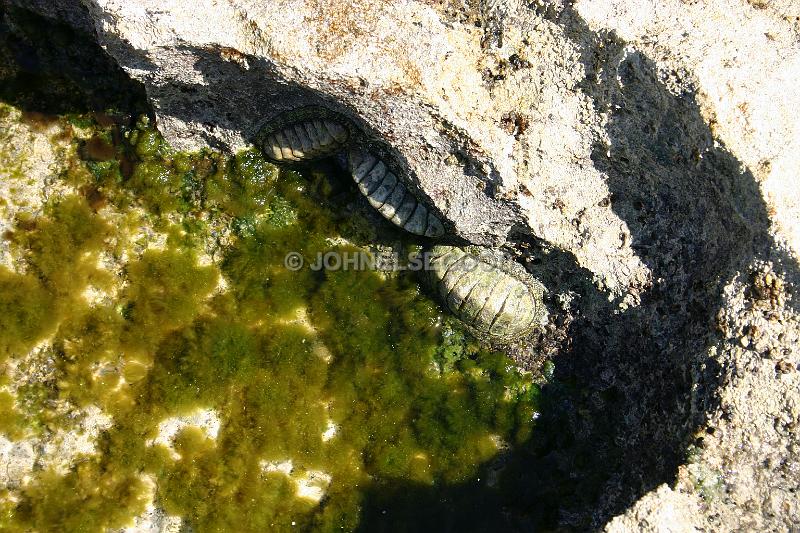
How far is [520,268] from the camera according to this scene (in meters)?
5.40

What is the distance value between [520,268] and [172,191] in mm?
3297

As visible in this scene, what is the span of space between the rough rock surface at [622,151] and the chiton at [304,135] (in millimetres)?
170

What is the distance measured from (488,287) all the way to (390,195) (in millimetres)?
1175

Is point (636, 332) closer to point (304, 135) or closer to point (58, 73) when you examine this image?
point (304, 135)

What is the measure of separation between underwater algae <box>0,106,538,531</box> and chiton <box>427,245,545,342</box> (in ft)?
1.25

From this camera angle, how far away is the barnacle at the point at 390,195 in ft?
17.4

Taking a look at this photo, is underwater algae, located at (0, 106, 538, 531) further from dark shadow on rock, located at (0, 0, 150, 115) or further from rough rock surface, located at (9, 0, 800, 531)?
rough rock surface, located at (9, 0, 800, 531)

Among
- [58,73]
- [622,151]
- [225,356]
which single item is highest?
[622,151]

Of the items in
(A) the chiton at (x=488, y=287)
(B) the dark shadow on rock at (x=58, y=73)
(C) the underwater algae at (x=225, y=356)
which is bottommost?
(C) the underwater algae at (x=225, y=356)

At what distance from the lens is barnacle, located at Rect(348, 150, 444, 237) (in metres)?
5.29

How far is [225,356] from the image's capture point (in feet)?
18.2

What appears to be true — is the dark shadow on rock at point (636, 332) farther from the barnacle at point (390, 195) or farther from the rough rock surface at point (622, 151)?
the barnacle at point (390, 195)

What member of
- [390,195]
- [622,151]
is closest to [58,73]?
[390,195]

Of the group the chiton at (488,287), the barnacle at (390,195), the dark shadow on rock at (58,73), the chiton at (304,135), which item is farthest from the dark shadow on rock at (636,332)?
the dark shadow on rock at (58,73)
